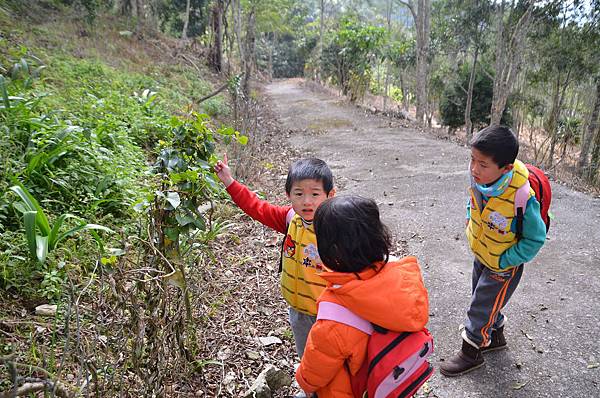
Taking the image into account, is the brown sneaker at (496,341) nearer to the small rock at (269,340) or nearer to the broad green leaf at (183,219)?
the small rock at (269,340)

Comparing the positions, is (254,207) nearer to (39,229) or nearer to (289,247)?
(289,247)

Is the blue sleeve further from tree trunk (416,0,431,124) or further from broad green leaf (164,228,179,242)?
tree trunk (416,0,431,124)

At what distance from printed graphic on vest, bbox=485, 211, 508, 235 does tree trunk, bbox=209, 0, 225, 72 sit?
15.1m

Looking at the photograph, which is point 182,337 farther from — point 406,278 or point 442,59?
point 442,59

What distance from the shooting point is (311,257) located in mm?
1887

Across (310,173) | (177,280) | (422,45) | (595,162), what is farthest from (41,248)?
(595,162)

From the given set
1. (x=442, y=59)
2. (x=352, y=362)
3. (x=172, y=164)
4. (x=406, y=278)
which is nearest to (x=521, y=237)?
(x=406, y=278)

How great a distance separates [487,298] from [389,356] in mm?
1232

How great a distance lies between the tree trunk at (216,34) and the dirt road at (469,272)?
9.87 meters

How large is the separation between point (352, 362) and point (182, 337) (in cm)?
101

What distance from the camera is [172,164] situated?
5.90ft

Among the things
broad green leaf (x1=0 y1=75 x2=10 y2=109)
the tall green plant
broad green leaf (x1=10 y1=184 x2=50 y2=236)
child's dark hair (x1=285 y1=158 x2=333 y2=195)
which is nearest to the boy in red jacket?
child's dark hair (x1=285 y1=158 x2=333 y2=195)

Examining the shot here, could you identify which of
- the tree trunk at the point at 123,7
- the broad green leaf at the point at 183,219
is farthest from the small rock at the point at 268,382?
the tree trunk at the point at 123,7

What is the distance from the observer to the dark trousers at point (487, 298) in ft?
7.25
